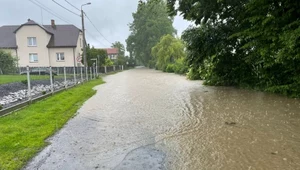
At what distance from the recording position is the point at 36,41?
118ft

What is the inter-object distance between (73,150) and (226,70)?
11757 millimetres

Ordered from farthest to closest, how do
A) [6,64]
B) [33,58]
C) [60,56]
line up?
1. [60,56]
2. [33,58]
3. [6,64]

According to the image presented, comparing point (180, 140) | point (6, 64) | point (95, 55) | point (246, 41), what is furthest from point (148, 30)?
point (180, 140)

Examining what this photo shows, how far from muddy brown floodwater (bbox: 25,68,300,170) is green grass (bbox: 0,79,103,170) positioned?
0.22m

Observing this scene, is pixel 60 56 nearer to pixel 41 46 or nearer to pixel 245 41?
pixel 41 46

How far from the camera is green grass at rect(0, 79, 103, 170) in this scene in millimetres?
4285

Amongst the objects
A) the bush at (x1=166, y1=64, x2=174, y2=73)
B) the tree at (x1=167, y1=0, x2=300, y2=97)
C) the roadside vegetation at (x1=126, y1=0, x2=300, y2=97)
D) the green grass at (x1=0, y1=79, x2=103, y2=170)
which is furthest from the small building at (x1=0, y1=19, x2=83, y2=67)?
the green grass at (x1=0, y1=79, x2=103, y2=170)

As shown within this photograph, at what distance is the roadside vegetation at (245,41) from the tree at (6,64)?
1656cm

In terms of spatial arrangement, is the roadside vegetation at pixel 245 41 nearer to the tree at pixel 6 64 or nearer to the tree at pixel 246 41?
the tree at pixel 246 41

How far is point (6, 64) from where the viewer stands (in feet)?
82.1

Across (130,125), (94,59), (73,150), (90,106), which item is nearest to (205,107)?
(130,125)

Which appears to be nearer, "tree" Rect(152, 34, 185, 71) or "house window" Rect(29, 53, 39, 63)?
"house window" Rect(29, 53, 39, 63)

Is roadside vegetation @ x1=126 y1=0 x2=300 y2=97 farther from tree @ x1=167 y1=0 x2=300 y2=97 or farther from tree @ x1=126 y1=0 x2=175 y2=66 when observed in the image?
tree @ x1=126 y1=0 x2=175 y2=66

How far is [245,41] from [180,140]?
9.80 meters
